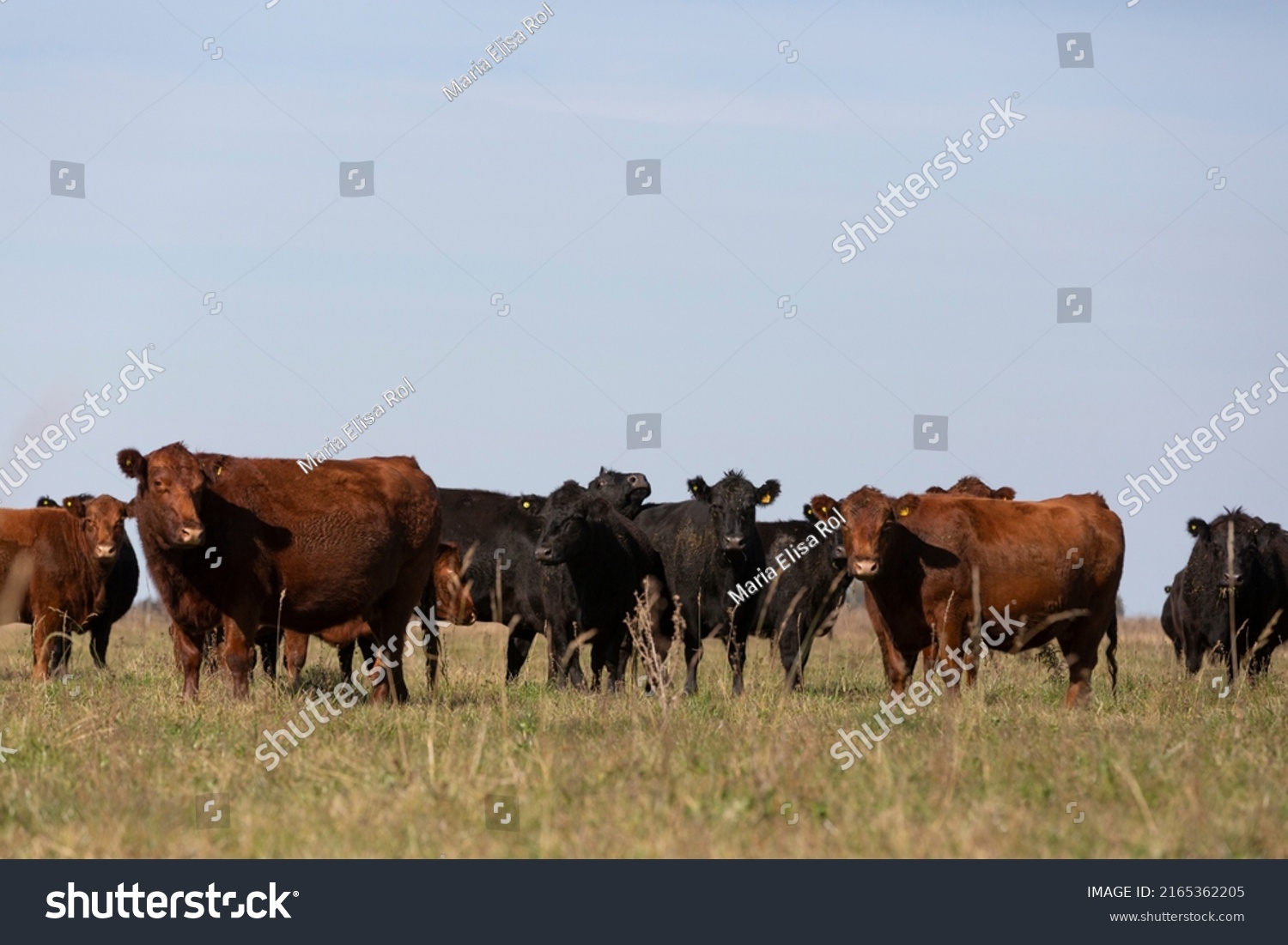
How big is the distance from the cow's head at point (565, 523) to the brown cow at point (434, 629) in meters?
0.88

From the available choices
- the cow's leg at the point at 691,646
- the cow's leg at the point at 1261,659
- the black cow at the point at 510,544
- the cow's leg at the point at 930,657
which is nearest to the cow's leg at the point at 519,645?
the black cow at the point at 510,544

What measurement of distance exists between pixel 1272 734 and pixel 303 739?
556 cm

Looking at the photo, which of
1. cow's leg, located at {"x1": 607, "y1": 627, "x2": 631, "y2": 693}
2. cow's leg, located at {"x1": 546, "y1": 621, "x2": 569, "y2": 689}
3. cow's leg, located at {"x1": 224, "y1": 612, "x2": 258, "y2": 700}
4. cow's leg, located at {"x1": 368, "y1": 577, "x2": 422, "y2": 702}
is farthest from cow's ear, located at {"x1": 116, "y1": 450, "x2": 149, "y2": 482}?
cow's leg, located at {"x1": 607, "y1": 627, "x2": 631, "y2": 693}

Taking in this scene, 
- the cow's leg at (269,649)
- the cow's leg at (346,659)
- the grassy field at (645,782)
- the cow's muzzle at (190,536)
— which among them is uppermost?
the cow's muzzle at (190,536)

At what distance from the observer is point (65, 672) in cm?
1591

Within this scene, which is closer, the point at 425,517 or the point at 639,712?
the point at 639,712

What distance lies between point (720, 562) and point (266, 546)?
18.5 feet

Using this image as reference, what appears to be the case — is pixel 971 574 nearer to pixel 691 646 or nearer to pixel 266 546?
pixel 691 646

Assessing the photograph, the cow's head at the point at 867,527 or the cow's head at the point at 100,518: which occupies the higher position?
the cow's head at the point at 100,518

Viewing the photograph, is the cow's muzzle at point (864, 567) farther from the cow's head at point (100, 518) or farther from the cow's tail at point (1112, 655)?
the cow's head at point (100, 518)

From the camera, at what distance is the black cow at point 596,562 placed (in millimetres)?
15195

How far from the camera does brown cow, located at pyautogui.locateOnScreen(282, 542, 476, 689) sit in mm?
13148
